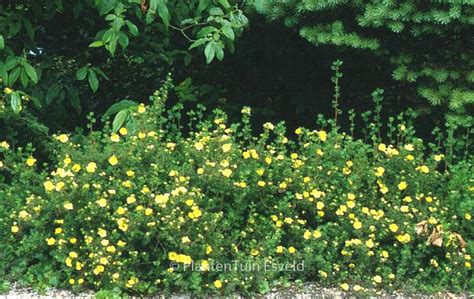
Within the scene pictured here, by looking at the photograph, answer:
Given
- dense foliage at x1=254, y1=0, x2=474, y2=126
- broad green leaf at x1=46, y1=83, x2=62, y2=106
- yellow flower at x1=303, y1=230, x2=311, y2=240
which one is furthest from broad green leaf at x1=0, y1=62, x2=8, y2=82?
yellow flower at x1=303, y1=230, x2=311, y2=240

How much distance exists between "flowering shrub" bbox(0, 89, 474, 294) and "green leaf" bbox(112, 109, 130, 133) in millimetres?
63

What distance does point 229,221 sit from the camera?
3.76 m

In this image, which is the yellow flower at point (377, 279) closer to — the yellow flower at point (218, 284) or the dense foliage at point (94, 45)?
the yellow flower at point (218, 284)

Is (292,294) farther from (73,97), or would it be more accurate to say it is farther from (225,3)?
(73,97)

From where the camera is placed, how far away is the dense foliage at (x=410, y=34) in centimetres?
407

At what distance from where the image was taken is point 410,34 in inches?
172

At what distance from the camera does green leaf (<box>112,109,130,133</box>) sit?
4094 mm

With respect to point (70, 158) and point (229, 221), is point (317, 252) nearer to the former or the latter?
point (229, 221)

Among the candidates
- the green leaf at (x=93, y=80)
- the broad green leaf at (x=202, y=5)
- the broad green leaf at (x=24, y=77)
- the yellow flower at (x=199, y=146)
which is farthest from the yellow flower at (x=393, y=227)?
the broad green leaf at (x=24, y=77)

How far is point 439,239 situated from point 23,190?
221 cm

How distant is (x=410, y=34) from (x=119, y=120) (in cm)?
180

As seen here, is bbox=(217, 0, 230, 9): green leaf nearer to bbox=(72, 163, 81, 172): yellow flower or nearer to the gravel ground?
bbox=(72, 163, 81, 172): yellow flower

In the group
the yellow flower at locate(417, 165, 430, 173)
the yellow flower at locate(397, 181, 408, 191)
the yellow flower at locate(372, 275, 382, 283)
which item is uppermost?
the yellow flower at locate(417, 165, 430, 173)

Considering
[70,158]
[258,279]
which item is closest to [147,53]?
[70,158]
